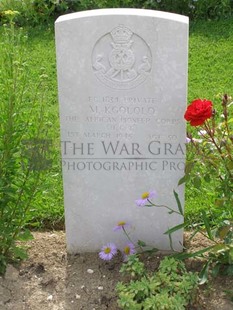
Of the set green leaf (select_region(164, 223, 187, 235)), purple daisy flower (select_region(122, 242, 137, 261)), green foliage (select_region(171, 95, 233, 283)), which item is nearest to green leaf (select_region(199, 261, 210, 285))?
green foliage (select_region(171, 95, 233, 283))

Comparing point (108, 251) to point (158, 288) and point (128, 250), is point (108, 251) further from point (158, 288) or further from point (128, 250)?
point (158, 288)

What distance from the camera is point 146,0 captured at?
7102 mm

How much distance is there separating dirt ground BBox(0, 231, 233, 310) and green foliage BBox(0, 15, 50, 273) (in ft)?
0.41

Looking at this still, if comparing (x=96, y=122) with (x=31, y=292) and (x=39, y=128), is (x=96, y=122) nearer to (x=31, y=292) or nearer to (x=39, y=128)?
(x=39, y=128)

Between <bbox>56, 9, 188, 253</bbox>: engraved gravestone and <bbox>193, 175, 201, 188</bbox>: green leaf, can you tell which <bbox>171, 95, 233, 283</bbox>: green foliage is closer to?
<bbox>193, 175, 201, 188</bbox>: green leaf

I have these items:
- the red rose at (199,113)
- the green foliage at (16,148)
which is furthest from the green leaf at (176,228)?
the green foliage at (16,148)

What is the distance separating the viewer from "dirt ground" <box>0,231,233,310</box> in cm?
316

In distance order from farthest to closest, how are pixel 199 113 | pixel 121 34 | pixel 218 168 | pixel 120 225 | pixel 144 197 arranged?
pixel 120 225
pixel 144 197
pixel 218 168
pixel 121 34
pixel 199 113

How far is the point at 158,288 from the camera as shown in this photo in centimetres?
308

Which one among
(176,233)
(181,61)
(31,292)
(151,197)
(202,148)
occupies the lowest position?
(31,292)

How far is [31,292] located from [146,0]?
4608mm

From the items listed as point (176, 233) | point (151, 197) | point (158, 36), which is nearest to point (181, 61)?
point (158, 36)

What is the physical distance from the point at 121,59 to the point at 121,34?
0.12 m

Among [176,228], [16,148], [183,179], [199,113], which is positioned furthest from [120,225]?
[199,113]
